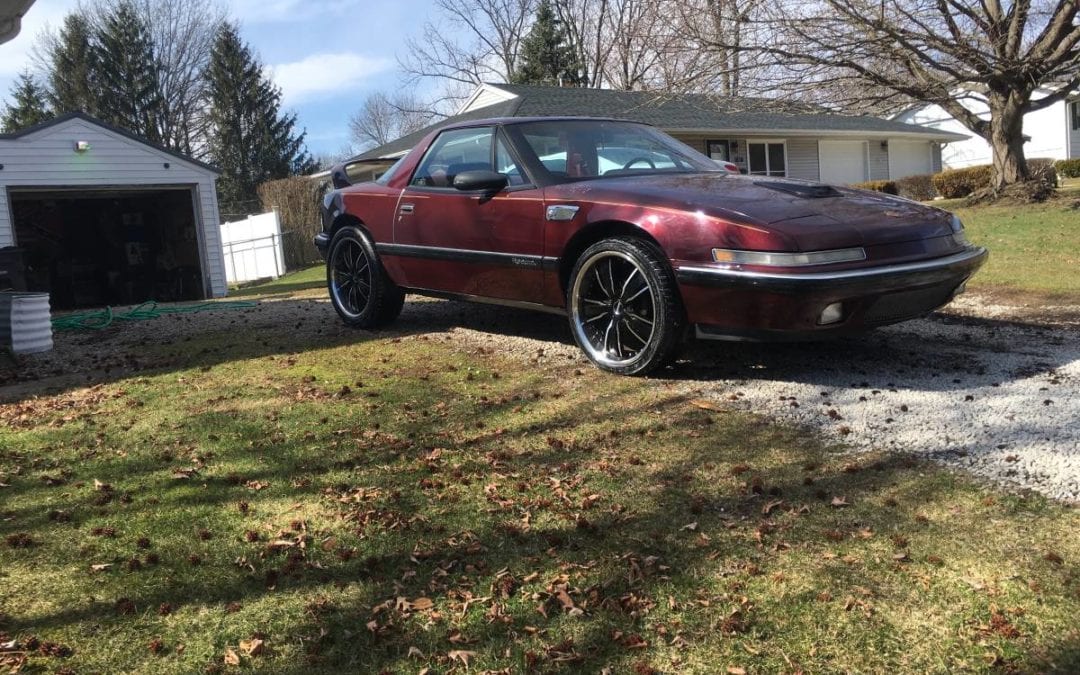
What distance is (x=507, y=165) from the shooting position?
529 cm

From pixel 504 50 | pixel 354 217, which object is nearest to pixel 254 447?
pixel 354 217

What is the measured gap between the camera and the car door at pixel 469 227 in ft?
16.4

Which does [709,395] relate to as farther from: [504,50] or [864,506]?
[504,50]

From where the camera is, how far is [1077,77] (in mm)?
14586

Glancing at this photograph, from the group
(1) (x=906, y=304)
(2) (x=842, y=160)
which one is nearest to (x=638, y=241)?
(1) (x=906, y=304)

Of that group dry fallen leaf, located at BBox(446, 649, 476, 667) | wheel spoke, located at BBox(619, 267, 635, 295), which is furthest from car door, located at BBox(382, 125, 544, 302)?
dry fallen leaf, located at BBox(446, 649, 476, 667)

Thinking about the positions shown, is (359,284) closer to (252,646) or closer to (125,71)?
(252,646)

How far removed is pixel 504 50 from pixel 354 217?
37.0m

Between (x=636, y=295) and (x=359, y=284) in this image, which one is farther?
(x=359, y=284)

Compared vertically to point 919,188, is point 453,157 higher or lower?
lower

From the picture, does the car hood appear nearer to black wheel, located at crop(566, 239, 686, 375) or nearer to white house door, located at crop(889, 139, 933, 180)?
black wheel, located at crop(566, 239, 686, 375)

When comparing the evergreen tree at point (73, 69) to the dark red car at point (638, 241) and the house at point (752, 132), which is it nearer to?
the house at point (752, 132)

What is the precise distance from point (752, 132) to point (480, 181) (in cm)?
2256

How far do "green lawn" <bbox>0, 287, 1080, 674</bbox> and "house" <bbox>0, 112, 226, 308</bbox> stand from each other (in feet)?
44.6
